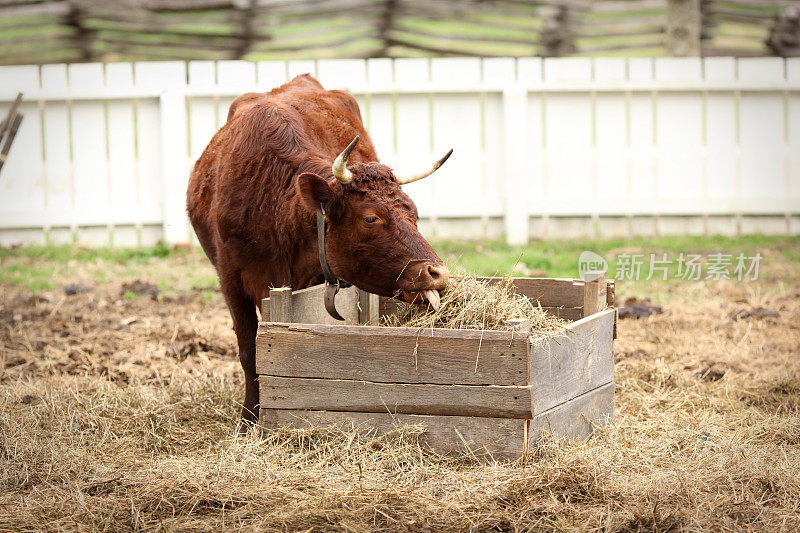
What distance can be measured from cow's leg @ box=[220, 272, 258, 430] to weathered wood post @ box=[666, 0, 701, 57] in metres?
11.6

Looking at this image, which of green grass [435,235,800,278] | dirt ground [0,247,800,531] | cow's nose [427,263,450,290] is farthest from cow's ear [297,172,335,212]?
green grass [435,235,800,278]

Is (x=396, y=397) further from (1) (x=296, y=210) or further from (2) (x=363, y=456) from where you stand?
(1) (x=296, y=210)

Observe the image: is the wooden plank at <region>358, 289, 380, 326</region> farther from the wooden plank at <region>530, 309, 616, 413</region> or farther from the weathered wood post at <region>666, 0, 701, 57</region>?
the weathered wood post at <region>666, 0, 701, 57</region>

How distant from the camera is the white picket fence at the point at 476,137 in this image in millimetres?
10453

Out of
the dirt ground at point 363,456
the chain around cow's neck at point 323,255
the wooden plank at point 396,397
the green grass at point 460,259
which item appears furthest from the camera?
the green grass at point 460,259

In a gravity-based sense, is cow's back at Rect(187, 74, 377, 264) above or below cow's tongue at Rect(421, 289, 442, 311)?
above

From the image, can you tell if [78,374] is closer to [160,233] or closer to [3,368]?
[3,368]

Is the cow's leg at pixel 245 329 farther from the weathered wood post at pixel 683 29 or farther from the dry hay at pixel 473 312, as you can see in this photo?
the weathered wood post at pixel 683 29

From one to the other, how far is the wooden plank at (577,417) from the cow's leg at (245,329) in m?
1.55

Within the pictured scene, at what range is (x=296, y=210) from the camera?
14.8 ft

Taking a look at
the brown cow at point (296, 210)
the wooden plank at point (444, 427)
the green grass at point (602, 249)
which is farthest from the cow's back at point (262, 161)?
the green grass at point (602, 249)

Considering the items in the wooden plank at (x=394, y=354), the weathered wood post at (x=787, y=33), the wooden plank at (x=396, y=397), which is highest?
the weathered wood post at (x=787, y=33)

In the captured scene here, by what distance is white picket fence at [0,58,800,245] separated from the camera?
412 inches

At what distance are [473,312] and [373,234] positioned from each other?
57 cm
